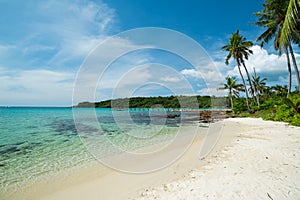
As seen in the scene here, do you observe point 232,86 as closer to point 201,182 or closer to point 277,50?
point 277,50

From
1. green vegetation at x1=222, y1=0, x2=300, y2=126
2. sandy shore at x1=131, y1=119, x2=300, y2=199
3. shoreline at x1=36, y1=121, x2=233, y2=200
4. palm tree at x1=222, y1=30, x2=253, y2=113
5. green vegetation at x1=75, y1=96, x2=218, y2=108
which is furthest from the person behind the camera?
green vegetation at x1=75, y1=96, x2=218, y2=108

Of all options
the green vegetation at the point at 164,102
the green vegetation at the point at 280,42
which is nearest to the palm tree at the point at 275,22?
the green vegetation at the point at 280,42

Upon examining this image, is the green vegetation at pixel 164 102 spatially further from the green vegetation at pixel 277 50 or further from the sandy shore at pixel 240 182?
the sandy shore at pixel 240 182

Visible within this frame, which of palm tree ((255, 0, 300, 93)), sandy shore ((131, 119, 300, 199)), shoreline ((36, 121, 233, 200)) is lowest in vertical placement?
shoreline ((36, 121, 233, 200))

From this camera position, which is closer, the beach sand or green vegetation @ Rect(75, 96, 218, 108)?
the beach sand

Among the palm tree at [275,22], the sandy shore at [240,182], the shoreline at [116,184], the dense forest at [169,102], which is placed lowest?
the shoreline at [116,184]

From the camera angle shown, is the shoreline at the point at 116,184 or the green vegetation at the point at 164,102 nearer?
the shoreline at the point at 116,184

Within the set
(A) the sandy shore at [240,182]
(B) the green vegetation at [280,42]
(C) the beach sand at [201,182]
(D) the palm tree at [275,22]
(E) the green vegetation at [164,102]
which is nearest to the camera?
(A) the sandy shore at [240,182]

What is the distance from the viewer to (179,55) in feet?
31.6

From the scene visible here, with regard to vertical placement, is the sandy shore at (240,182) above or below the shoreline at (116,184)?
above

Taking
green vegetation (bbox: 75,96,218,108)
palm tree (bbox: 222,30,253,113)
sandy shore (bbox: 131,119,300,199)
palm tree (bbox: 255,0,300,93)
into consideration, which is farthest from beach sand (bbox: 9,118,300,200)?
green vegetation (bbox: 75,96,218,108)

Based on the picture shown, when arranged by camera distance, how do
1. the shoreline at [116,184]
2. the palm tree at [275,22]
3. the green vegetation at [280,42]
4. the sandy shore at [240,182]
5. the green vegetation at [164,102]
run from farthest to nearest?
the green vegetation at [164,102] → the palm tree at [275,22] → the green vegetation at [280,42] → the shoreline at [116,184] → the sandy shore at [240,182]

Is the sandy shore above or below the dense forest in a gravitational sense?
below

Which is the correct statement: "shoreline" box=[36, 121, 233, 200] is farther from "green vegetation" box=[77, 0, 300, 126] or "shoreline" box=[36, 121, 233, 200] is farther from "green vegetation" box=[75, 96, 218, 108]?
"green vegetation" box=[75, 96, 218, 108]
